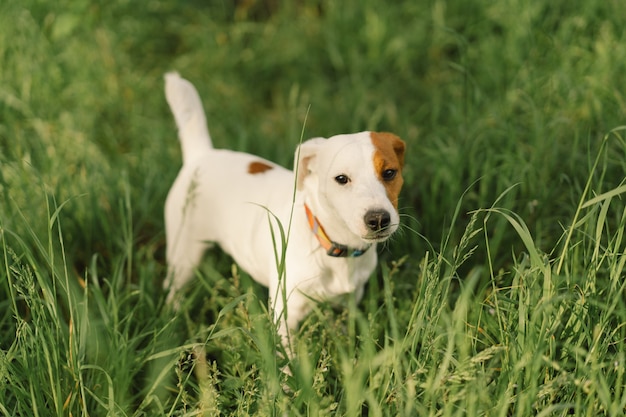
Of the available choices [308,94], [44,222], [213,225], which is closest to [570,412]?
[213,225]

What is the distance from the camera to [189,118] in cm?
318

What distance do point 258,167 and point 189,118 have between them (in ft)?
1.58

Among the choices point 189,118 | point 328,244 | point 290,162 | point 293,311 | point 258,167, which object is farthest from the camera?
point 290,162

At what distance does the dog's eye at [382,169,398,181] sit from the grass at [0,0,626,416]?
265 millimetres

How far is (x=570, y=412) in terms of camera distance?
228 centimetres

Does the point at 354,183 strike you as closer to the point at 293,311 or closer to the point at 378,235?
the point at 378,235

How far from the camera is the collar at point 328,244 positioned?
8.12 feet

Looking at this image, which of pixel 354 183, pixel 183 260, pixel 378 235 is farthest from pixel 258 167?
pixel 378 235

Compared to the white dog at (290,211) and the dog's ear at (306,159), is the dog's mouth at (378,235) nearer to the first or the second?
the white dog at (290,211)

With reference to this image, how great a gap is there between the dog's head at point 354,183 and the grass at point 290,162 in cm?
23

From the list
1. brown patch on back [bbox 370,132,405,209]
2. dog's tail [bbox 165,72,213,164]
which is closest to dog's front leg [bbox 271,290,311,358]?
brown patch on back [bbox 370,132,405,209]

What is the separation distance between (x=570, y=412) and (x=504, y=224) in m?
0.94

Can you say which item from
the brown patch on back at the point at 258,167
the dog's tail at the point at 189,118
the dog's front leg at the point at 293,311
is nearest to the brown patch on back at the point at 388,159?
the dog's front leg at the point at 293,311

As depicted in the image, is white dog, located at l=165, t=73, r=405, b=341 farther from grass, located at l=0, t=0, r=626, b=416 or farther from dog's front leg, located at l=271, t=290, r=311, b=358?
grass, located at l=0, t=0, r=626, b=416
